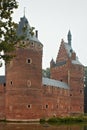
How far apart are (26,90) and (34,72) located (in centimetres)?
238

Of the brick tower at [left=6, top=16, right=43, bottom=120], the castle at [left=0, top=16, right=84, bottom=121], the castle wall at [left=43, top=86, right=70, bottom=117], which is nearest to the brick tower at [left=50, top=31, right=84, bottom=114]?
the castle wall at [left=43, top=86, right=70, bottom=117]

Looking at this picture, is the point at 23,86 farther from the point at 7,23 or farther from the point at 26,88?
the point at 7,23

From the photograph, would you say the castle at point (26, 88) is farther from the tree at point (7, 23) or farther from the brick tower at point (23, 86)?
the tree at point (7, 23)

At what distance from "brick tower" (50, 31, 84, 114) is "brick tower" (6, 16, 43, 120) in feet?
45.2

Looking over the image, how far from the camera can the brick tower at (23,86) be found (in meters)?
37.9

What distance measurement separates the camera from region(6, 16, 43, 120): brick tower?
124 ft

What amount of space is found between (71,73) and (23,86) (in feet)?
52.5

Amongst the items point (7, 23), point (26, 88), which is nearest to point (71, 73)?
point (26, 88)

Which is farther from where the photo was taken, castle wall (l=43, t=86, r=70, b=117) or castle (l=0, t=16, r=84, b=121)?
castle wall (l=43, t=86, r=70, b=117)

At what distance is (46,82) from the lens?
148 feet

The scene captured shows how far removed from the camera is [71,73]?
173 ft

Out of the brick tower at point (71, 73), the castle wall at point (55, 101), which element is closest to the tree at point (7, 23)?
the castle wall at point (55, 101)

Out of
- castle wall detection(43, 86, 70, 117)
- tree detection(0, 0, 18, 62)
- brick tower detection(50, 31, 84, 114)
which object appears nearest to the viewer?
tree detection(0, 0, 18, 62)

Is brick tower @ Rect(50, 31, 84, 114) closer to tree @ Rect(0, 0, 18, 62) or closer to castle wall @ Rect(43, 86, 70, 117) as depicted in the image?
castle wall @ Rect(43, 86, 70, 117)
